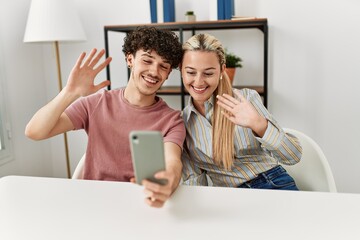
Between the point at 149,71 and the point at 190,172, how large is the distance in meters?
0.40

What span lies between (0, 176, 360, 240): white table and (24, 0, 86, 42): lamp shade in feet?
5.10

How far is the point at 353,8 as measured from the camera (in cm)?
234

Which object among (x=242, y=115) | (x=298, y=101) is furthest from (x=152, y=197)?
(x=298, y=101)

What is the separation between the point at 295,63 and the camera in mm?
2492

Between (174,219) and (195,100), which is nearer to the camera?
(174,219)

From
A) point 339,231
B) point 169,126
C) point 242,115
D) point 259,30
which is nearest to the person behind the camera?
point 339,231

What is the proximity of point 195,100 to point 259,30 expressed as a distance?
129cm

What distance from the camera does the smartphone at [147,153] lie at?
73 centimetres

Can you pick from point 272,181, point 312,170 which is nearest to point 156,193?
point 272,181

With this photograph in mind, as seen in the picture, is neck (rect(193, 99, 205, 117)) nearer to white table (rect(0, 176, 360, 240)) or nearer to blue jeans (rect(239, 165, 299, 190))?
blue jeans (rect(239, 165, 299, 190))

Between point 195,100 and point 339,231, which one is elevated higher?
point 195,100

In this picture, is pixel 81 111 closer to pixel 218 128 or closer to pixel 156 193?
pixel 218 128

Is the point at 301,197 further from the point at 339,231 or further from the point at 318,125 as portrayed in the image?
the point at 318,125

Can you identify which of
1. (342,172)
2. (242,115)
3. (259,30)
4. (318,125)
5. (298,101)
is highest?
(259,30)
